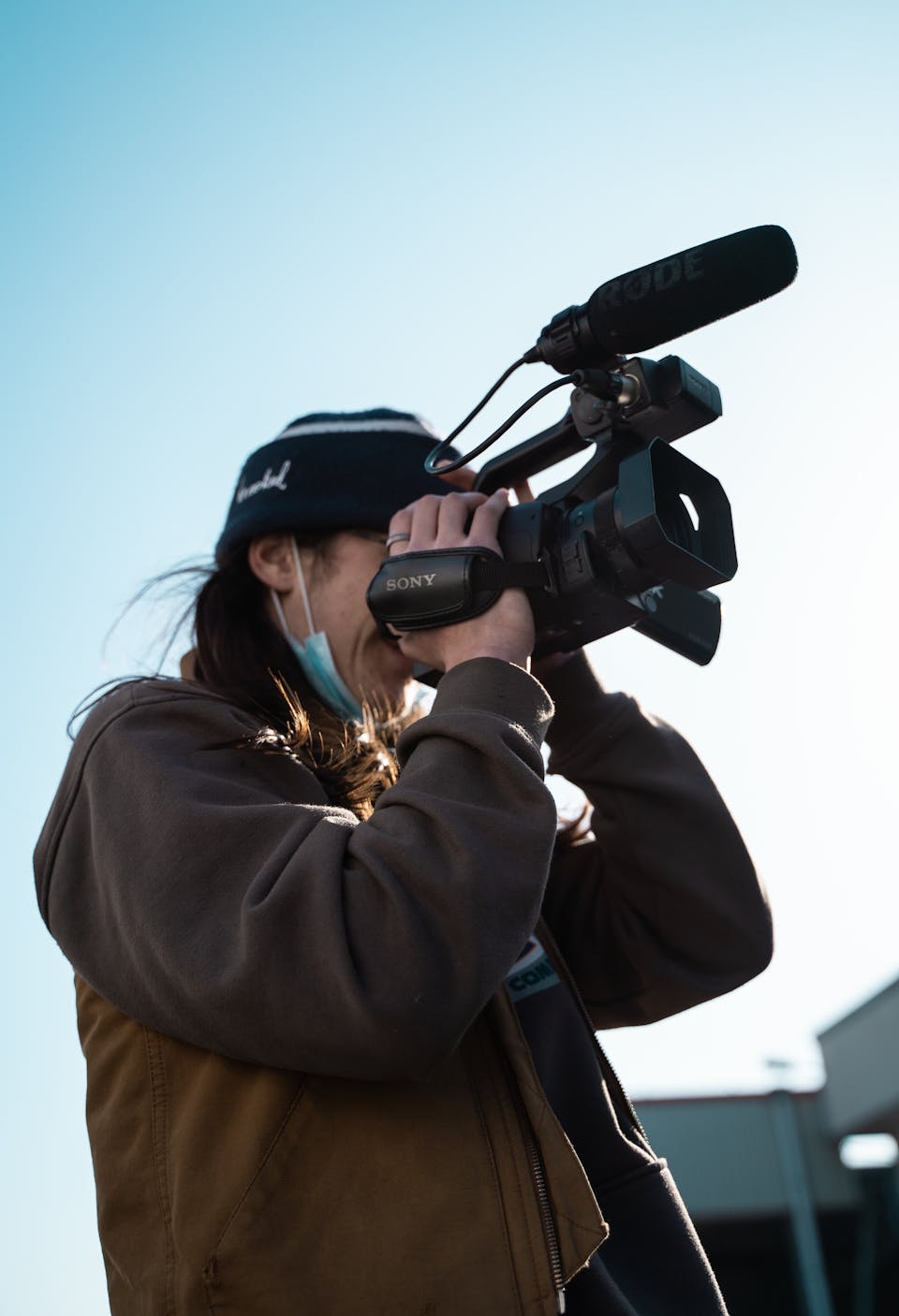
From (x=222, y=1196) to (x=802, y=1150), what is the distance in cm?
1206

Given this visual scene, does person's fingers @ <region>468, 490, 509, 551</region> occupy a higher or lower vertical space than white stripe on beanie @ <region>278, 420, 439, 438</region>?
lower

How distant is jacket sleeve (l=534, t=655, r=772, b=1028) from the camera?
6.33 ft

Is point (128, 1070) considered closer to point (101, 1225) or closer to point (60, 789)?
point (101, 1225)

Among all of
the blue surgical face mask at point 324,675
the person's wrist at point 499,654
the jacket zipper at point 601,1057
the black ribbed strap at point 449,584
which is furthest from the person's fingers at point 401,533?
the jacket zipper at point 601,1057

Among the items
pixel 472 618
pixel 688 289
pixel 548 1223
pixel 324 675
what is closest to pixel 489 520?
pixel 472 618

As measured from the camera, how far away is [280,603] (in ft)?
7.07

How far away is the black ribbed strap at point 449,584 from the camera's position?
5.16ft

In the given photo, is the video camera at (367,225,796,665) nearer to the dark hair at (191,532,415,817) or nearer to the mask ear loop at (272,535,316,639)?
the dark hair at (191,532,415,817)

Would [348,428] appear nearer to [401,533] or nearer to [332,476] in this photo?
[332,476]

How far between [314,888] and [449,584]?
0.47 metres

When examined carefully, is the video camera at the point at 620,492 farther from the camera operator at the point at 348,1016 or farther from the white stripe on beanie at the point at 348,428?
the white stripe on beanie at the point at 348,428

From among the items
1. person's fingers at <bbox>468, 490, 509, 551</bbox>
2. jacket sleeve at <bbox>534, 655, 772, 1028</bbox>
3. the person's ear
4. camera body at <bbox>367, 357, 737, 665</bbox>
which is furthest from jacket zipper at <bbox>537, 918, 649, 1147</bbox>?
the person's ear

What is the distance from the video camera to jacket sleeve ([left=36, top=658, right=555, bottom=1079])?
15 centimetres

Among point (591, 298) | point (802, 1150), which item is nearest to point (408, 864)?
point (591, 298)
